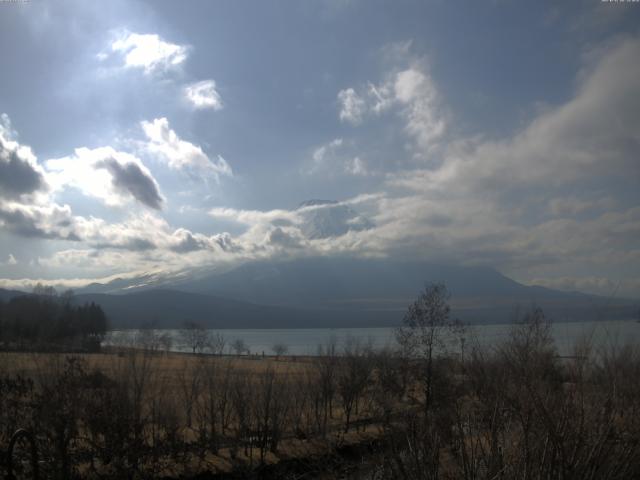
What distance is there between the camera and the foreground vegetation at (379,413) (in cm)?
623

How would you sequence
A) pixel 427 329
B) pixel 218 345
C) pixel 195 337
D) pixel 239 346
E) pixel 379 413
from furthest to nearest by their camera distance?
pixel 195 337, pixel 239 346, pixel 218 345, pixel 427 329, pixel 379 413

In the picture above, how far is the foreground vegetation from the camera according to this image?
20.4 ft

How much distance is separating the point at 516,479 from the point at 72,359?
51.4 feet

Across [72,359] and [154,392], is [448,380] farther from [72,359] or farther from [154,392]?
[72,359]

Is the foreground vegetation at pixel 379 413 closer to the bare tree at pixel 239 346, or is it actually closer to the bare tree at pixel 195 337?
the bare tree at pixel 239 346

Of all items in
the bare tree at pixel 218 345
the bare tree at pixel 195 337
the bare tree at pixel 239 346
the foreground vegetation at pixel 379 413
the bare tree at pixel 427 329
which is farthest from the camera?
the bare tree at pixel 195 337

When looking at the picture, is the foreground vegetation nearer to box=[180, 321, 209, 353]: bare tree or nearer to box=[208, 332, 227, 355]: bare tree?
box=[208, 332, 227, 355]: bare tree

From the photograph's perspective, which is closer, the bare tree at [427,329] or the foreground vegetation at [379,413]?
the foreground vegetation at [379,413]

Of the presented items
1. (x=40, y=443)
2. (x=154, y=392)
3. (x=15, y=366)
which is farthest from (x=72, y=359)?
(x=154, y=392)

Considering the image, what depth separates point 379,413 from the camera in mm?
19344

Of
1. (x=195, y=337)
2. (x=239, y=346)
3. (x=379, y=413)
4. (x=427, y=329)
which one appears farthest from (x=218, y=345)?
(x=379, y=413)

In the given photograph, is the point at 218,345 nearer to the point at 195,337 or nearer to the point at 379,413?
the point at 195,337

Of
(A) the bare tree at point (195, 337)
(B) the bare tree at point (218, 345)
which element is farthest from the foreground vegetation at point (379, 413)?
(A) the bare tree at point (195, 337)

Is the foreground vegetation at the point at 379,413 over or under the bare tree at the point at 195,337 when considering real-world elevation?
over
